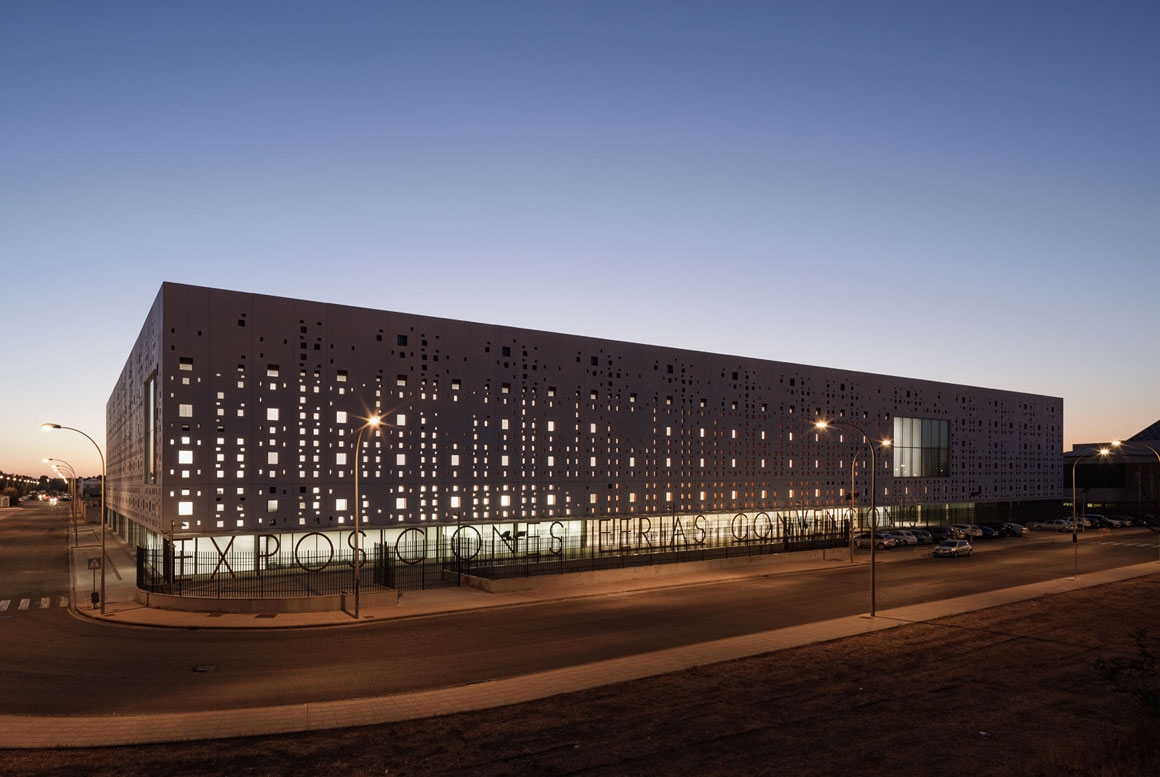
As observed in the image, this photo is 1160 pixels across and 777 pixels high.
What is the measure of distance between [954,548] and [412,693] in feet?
138

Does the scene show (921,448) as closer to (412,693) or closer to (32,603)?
(412,693)

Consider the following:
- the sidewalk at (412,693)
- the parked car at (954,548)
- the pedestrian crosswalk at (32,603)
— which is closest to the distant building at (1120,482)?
the parked car at (954,548)

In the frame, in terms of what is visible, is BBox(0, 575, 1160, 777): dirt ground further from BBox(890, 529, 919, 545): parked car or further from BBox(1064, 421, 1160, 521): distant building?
BBox(1064, 421, 1160, 521): distant building

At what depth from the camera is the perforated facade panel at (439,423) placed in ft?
129

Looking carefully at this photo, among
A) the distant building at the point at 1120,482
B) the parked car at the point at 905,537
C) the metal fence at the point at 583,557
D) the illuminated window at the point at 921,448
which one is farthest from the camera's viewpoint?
the distant building at the point at 1120,482

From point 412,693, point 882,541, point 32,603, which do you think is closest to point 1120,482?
point 882,541

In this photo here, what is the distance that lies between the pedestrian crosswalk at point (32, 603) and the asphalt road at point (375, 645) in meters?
0.86

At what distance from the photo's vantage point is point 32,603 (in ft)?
103

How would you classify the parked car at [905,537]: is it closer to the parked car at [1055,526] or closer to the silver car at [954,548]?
the silver car at [954,548]

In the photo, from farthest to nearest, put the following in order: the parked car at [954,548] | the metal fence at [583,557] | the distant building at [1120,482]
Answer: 1. the distant building at [1120,482]
2. the parked car at [954,548]
3. the metal fence at [583,557]

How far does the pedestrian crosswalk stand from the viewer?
30062 millimetres

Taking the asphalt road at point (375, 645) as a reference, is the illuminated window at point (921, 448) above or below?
above

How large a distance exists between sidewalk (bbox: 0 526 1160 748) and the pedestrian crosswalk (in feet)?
6.88

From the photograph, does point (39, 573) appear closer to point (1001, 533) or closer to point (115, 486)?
point (115, 486)
